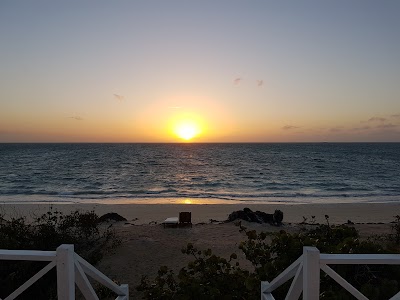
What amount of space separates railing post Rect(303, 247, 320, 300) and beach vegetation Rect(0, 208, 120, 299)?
5.79 metres

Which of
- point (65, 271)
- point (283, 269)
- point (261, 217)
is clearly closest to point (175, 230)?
point (261, 217)

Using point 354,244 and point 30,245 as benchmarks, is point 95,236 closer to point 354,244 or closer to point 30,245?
point 30,245

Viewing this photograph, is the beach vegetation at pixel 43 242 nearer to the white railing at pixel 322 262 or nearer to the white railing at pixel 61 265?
the white railing at pixel 61 265

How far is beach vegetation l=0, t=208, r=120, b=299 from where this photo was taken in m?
6.52

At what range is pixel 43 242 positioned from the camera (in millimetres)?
8664

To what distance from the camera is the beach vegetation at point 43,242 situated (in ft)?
21.4

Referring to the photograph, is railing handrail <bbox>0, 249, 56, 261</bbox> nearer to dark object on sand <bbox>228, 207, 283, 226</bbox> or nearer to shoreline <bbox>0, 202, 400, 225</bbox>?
dark object on sand <bbox>228, 207, 283, 226</bbox>

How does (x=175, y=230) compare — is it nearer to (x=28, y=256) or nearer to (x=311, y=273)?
(x=28, y=256)

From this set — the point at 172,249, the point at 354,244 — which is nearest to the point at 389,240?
the point at 172,249

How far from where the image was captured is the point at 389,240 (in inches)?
449

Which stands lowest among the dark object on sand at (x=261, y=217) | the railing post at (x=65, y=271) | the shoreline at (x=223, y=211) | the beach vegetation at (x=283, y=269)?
the shoreline at (x=223, y=211)

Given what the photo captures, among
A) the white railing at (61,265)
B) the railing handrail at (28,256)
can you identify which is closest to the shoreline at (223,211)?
the white railing at (61,265)

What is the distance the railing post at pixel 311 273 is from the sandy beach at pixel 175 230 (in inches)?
245

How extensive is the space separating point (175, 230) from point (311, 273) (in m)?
11.7
